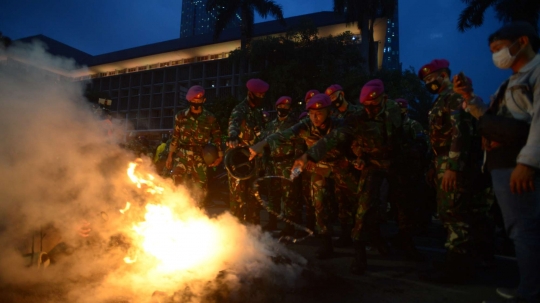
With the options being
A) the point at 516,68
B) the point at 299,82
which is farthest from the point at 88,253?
the point at 299,82

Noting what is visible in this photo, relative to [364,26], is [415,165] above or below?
below

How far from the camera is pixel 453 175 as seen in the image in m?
3.13

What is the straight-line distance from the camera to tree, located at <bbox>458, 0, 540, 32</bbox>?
1739 cm

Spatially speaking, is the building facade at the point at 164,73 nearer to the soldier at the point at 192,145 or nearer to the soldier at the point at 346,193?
the soldier at the point at 192,145

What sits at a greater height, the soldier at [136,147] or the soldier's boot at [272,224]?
the soldier at [136,147]

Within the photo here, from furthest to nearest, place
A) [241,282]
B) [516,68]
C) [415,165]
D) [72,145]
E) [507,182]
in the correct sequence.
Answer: [415,165] < [72,145] < [241,282] < [516,68] < [507,182]

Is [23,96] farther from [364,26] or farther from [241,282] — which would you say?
[364,26]

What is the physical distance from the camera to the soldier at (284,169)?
5.12 meters

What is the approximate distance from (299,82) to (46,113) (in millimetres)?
12748

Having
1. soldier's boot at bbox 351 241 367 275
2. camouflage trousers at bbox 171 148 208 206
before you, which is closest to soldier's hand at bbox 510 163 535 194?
soldier's boot at bbox 351 241 367 275

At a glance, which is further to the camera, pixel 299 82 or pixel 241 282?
pixel 299 82

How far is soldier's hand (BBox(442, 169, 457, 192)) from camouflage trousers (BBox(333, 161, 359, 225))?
123 cm

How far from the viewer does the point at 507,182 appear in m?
2.35

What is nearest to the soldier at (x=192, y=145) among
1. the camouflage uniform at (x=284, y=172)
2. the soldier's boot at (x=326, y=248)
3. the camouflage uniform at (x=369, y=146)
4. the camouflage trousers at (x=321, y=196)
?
the camouflage uniform at (x=284, y=172)
